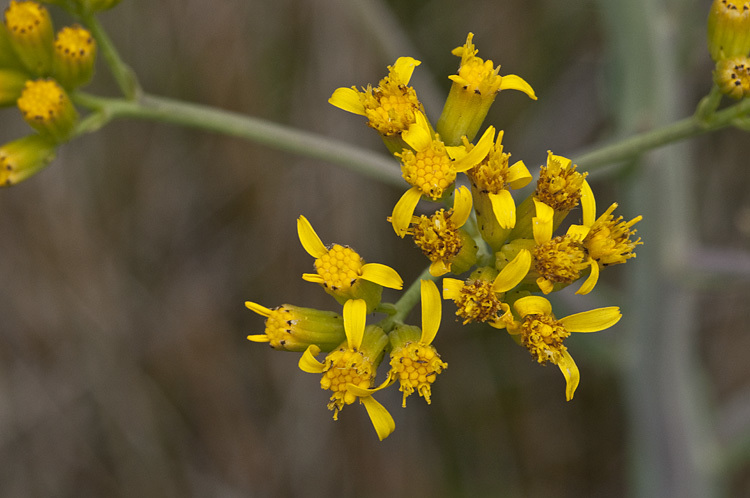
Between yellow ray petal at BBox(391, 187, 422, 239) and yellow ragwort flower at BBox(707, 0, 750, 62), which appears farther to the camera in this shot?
yellow ragwort flower at BBox(707, 0, 750, 62)

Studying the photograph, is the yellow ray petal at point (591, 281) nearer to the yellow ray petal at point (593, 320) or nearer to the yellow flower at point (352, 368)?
Result: the yellow ray petal at point (593, 320)

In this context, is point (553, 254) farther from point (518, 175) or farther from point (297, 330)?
point (297, 330)

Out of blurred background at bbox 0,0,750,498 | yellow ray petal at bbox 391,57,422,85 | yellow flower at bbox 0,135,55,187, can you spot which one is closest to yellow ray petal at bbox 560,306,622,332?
yellow ray petal at bbox 391,57,422,85

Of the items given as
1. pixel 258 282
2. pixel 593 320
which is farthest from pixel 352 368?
pixel 258 282

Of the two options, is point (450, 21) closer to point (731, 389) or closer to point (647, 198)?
point (647, 198)

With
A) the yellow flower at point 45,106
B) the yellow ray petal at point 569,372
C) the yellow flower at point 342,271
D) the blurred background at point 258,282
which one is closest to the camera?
the yellow ray petal at point 569,372

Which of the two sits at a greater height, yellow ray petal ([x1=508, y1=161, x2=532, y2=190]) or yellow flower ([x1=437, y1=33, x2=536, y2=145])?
yellow flower ([x1=437, y1=33, x2=536, y2=145])

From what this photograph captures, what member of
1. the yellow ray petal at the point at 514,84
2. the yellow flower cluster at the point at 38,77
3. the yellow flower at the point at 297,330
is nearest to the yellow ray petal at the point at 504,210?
the yellow ray petal at the point at 514,84

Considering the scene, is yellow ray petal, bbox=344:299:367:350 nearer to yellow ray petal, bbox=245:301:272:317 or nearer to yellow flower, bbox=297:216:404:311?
yellow flower, bbox=297:216:404:311
